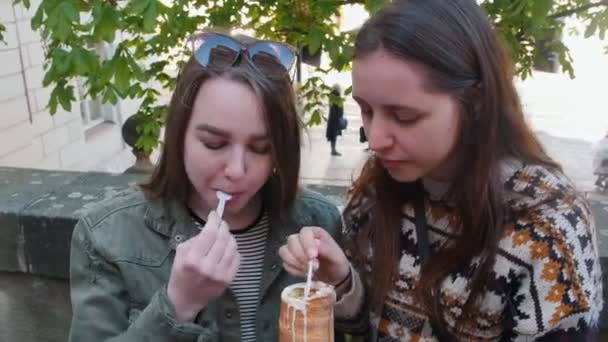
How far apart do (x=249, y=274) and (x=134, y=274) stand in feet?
1.00

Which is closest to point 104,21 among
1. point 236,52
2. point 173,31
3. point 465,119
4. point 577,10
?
point 173,31

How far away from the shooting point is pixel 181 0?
7.51 feet

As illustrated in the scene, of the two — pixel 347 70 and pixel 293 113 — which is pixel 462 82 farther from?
pixel 347 70

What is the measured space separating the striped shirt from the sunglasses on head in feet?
1.42

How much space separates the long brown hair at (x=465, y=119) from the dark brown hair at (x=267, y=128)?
0.81 feet

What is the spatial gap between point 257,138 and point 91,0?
1220 millimetres

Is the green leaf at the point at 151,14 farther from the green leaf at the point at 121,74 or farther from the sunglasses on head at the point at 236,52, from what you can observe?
the sunglasses on head at the point at 236,52

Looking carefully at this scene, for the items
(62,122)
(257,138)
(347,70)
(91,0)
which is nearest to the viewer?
(257,138)

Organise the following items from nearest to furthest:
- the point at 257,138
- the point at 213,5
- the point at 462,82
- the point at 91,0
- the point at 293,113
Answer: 1. the point at 462,82
2. the point at 257,138
3. the point at 293,113
4. the point at 91,0
5. the point at 213,5

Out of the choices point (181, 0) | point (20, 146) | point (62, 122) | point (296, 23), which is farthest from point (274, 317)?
point (62, 122)

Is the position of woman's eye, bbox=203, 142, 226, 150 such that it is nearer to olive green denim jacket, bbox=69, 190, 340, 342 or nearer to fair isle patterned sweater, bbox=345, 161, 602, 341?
olive green denim jacket, bbox=69, 190, 340, 342

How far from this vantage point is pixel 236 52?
4.91 ft

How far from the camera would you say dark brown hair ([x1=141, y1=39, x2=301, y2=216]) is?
4.72ft

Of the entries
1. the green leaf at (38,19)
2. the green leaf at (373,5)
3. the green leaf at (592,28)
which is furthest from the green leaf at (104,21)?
the green leaf at (592,28)
